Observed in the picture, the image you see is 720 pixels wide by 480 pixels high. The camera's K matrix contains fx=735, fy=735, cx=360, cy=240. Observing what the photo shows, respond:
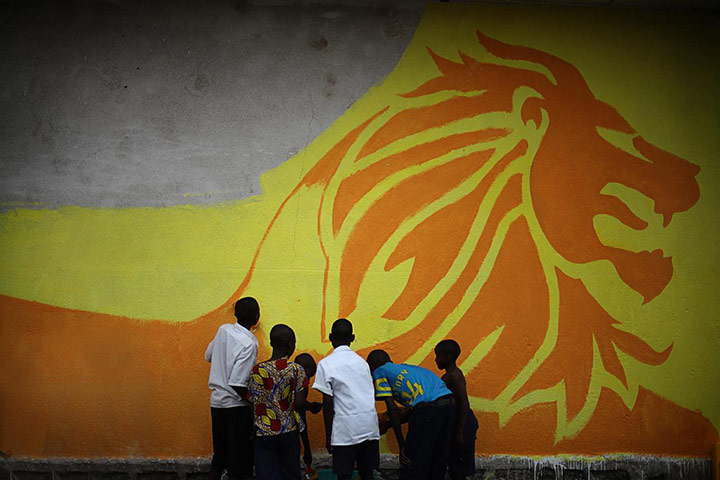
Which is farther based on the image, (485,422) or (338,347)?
(485,422)

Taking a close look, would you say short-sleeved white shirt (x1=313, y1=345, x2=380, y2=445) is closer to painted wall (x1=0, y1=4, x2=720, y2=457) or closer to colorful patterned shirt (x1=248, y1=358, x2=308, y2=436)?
colorful patterned shirt (x1=248, y1=358, x2=308, y2=436)

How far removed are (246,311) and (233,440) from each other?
103 centimetres

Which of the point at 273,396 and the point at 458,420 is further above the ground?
the point at 273,396

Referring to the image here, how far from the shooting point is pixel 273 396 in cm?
538

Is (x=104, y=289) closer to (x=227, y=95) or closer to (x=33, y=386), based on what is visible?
(x=33, y=386)

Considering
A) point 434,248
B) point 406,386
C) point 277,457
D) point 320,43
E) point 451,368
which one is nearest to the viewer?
point 277,457

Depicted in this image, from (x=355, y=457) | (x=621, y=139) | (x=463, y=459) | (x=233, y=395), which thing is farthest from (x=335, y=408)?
(x=621, y=139)

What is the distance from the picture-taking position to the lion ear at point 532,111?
23.1 ft

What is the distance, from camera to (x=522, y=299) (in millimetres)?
6859

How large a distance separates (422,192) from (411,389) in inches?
83.6

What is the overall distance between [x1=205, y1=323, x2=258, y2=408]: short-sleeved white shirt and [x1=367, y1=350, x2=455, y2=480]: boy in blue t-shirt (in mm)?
1020

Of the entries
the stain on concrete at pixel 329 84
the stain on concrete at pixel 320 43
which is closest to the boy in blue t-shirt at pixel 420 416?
the stain on concrete at pixel 329 84

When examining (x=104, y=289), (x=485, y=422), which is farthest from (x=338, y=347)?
(x=104, y=289)

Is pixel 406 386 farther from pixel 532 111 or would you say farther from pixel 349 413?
pixel 532 111
